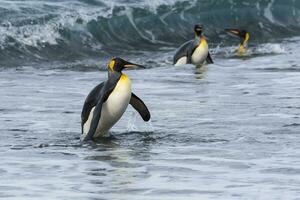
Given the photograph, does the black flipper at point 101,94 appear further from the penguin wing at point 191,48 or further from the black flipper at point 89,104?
the penguin wing at point 191,48

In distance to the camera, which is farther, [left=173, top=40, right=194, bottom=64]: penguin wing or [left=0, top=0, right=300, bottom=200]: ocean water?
[left=173, top=40, right=194, bottom=64]: penguin wing

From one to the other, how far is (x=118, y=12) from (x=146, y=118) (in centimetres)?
1400

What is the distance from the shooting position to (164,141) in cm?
916

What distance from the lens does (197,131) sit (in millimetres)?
9617

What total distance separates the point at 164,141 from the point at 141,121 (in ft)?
4.38

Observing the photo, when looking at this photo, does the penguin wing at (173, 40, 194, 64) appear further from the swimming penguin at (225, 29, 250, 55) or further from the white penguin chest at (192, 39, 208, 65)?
the swimming penguin at (225, 29, 250, 55)

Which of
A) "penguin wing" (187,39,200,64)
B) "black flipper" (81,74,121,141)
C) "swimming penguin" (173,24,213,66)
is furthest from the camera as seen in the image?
"penguin wing" (187,39,200,64)

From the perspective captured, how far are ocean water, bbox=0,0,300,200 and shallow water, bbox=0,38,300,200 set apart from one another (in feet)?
0.04

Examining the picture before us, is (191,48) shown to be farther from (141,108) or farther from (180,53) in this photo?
(141,108)

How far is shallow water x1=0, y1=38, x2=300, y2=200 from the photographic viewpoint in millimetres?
7137

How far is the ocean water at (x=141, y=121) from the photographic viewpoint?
23.8ft

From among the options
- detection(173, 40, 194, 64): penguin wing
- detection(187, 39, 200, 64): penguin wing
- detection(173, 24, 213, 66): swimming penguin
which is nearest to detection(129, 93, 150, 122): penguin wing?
detection(173, 24, 213, 66): swimming penguin

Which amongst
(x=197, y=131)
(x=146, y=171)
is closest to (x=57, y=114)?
(x=197, y=131)

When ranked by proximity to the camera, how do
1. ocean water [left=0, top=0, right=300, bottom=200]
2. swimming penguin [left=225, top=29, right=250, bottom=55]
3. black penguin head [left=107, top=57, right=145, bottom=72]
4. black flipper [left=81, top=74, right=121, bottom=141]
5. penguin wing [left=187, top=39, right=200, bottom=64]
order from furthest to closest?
swimming penguin [left=225, top=29, right=250, bottom=55], penguin wing [left=187, top=39, right=200, bottom=64], black penguin head [left=107, top=57, right=145, bottom=72], black flipper [left=81, top=74, right=121, bottom=141], ocean water [left=0, top=0, right=300, bottom=200]
